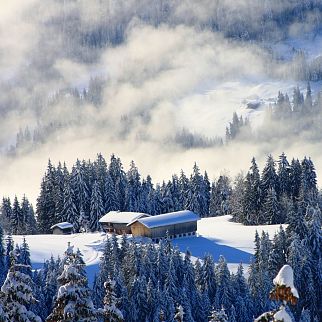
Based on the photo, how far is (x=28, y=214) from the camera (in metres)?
134

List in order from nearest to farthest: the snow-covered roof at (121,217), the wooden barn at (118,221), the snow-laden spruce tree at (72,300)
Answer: the snow-laden spruce tree at (72,300)
the wooden barn at (118,221)
the snow-covered roof at (121,217)

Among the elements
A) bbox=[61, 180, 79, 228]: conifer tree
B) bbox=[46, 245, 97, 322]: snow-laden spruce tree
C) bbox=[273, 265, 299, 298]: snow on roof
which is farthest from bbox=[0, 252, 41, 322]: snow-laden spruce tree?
bbox=[61, 180, 79, 228]: conifer tree

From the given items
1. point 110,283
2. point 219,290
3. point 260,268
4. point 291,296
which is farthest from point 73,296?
point 260,268

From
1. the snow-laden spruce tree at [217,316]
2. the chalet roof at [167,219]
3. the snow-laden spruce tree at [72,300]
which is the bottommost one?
the chalet roof at [167,219]

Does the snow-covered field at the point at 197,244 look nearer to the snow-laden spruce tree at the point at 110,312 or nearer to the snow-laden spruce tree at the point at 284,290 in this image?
the snow-laden spruce tree at the point at 110,312

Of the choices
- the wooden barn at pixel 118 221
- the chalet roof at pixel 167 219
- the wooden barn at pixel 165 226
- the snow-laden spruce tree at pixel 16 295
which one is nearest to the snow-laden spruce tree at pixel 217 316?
the snow-laden spruce tree at pixel 16 295

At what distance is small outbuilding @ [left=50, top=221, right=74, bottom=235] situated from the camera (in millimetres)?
113938

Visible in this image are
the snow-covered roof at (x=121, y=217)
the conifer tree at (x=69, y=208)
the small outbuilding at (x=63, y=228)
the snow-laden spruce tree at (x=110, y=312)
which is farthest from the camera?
the conifer tree at (x=69, y=208)

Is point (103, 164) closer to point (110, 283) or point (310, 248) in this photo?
point (310, 248)

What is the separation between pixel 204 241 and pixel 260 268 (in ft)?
70.6

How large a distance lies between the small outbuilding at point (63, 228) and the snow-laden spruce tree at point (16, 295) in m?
99.5

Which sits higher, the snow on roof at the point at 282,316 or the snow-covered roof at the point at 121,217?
the snow on roof at the point at 282,316

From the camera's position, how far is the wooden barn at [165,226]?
324 feet

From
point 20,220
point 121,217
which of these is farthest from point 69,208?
point 121,217
